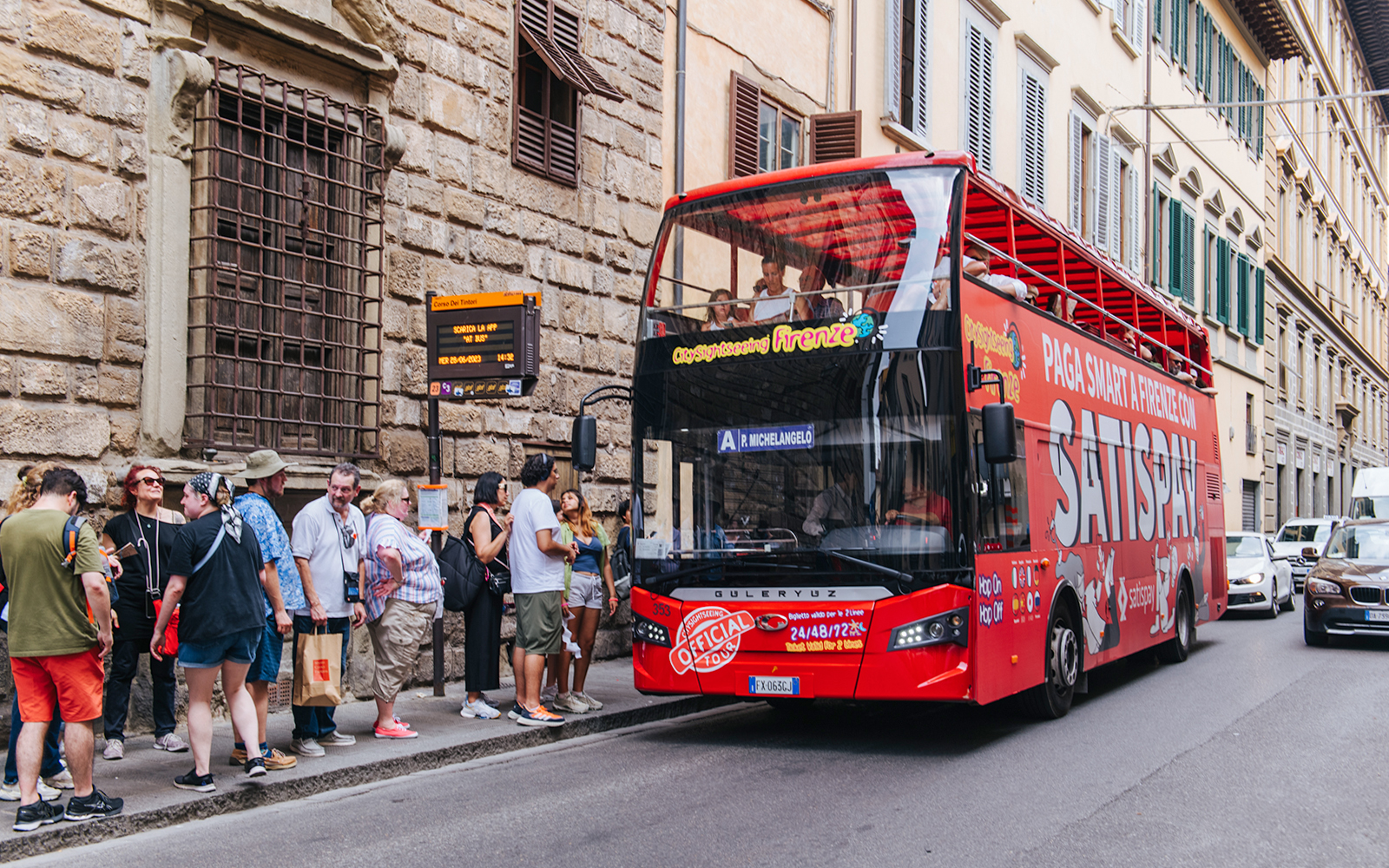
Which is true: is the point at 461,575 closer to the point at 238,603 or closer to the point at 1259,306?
the point at 238,603

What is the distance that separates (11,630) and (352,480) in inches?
90.6

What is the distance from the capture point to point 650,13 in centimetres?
1473

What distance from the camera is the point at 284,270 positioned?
1051cm

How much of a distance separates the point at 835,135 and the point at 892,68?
8.88 ft

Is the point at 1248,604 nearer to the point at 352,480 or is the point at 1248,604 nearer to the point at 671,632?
the point at 671,632

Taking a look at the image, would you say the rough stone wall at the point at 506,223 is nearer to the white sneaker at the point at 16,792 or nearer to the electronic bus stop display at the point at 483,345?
the electronic bus stop display at the point at 483,345

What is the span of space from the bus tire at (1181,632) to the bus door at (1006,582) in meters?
4.79

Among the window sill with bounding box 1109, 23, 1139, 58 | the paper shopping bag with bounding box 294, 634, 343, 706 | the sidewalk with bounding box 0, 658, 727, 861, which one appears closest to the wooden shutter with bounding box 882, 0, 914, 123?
the sidewalk with bounding box 0, 658, 727, 861

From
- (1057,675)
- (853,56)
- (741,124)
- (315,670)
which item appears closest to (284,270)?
(315,670)

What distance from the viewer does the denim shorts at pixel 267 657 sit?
25.2 feet

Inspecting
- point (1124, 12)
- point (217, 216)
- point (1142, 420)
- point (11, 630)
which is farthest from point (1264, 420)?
point (11, 630)

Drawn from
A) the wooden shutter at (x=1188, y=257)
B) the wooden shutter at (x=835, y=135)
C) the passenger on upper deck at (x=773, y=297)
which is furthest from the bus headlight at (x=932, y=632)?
the wooden shutter at (x=1188, y=257)

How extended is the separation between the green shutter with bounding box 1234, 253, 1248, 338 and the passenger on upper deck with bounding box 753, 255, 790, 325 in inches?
1214

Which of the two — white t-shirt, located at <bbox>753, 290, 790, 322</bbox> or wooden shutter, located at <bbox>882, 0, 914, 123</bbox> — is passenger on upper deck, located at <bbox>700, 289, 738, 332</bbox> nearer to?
white t-shirt, located at <bbox>753, 290, 790, 322</bbox>
